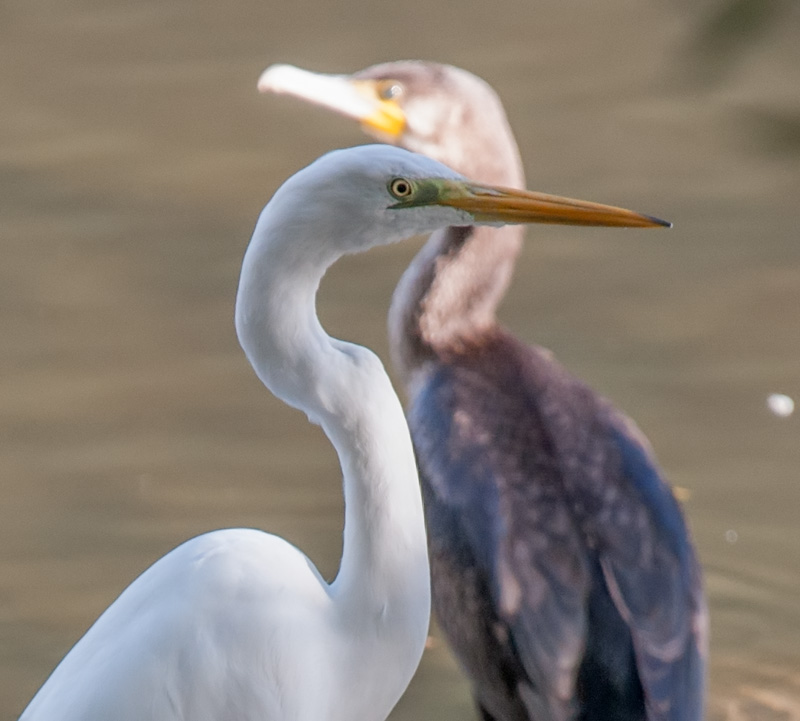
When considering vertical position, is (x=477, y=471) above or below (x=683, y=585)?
above

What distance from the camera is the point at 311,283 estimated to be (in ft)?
4.16

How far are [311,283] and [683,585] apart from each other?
0.63 m

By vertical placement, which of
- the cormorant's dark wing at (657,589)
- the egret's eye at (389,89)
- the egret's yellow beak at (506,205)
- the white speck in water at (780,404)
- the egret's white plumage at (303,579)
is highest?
the egret's eye at (389,89)

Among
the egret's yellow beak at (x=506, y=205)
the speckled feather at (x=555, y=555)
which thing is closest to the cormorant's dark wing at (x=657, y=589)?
the speckled feather at (x=555, y=555)

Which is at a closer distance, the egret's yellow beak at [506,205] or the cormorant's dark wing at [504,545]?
the egret's yellow beak at [506,205]

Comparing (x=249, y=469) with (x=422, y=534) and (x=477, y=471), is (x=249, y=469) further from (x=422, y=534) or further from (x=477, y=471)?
(x=422, y=534)

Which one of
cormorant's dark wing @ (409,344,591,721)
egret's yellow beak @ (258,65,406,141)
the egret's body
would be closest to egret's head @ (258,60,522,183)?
egret's yellow beak @ (258,65,406,141)

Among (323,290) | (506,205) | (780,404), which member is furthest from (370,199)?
(323,290)

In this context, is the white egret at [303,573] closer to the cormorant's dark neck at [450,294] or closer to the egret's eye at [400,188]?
the egret's eye at [400,188]

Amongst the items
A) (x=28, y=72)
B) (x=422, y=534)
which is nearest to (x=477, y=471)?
(x=422, y=534)

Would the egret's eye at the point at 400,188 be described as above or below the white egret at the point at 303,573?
above

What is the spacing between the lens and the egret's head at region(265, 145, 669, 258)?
4.04ft

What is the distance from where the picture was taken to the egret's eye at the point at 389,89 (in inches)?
86.6

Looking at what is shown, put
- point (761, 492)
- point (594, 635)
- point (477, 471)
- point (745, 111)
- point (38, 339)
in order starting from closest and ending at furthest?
point (594, 635), point (477, 471), point (761, 492), point (38, 339), point (745, 111)
